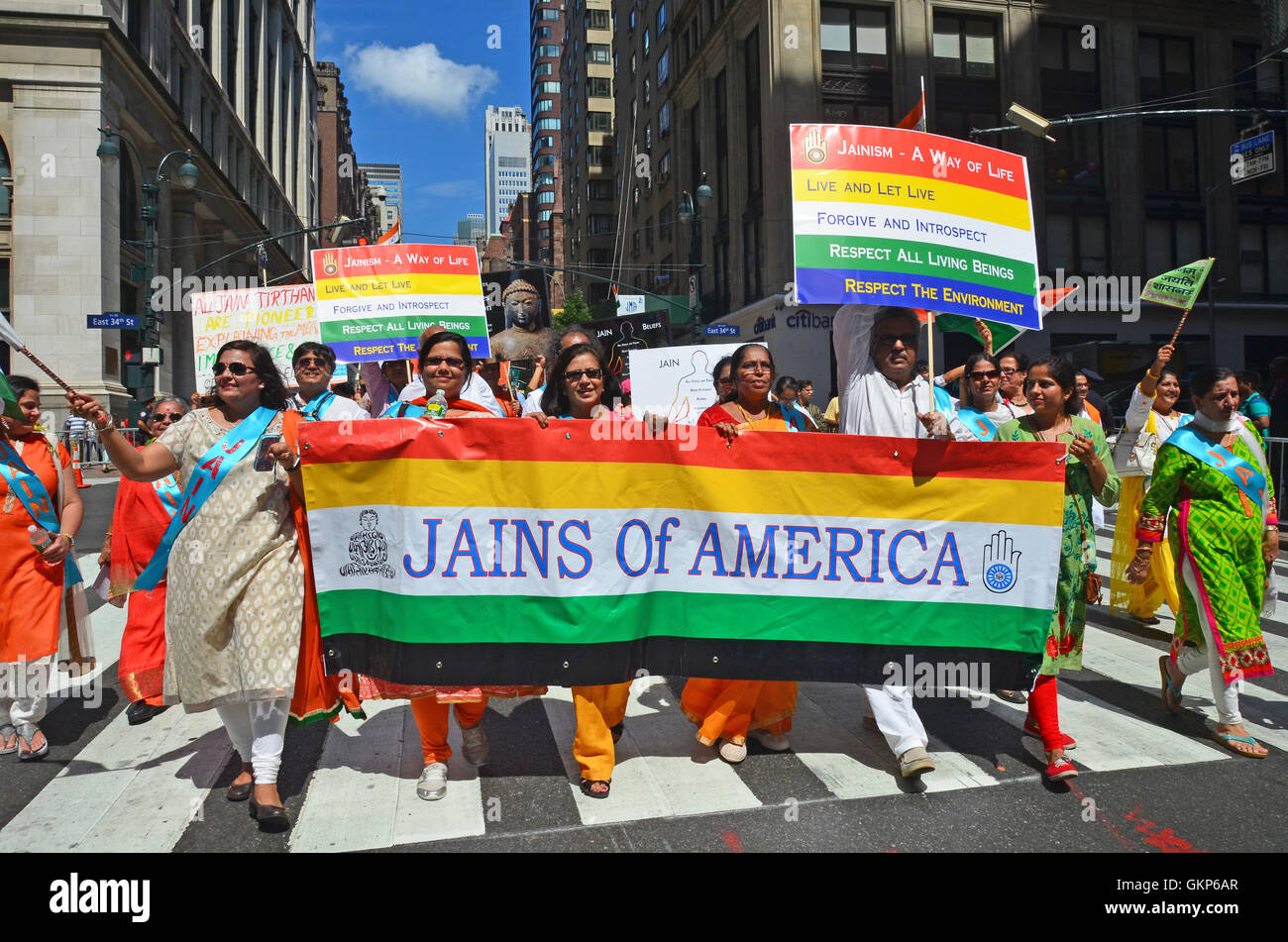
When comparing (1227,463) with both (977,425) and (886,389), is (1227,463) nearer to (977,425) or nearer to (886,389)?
(977,425)

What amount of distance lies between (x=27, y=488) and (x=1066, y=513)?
16.5ft

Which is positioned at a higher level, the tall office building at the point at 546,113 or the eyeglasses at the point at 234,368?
the tall office building at the point at 546,113

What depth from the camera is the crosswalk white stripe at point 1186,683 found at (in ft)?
15.6

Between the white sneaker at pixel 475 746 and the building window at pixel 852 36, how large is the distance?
97.4ft

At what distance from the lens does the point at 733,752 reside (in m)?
4.29

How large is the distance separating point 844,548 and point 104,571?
4.31 meters

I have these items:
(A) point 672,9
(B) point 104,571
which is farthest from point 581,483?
(A) point 672,9

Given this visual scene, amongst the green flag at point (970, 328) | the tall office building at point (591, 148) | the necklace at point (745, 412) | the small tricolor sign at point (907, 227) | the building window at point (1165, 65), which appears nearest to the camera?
the small tricolor sign at point (907, 227)

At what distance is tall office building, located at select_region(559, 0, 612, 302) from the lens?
240 ft

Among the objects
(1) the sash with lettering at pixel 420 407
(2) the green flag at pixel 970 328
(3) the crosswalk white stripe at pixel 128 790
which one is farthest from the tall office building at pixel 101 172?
(2) the green flag at pixel 970 328

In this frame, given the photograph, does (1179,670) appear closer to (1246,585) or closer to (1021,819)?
(1246,585)

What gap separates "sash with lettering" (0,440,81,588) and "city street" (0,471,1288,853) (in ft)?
3.79

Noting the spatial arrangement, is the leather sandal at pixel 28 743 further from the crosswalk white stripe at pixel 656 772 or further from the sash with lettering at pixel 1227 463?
the sash with lettering at pixel 1227 463

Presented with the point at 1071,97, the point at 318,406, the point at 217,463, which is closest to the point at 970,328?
the point at 318,406
